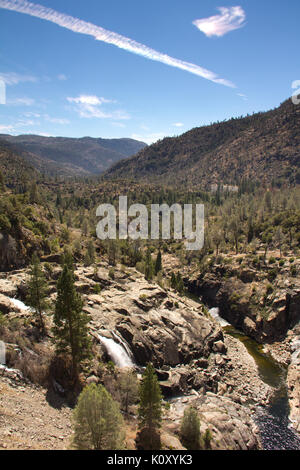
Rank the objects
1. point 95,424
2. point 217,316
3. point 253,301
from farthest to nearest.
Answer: point 217,316 → point 253,301 → point 95,424

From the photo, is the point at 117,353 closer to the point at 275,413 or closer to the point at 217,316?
the point at 275,413

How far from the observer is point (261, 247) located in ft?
398

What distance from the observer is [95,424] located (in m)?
24.8

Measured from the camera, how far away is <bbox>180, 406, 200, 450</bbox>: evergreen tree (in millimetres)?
Result: 33219

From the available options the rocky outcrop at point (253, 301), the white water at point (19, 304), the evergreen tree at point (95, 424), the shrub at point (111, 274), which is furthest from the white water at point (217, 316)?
the evergreen tree at point (95, 424)

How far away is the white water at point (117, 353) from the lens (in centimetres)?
4656

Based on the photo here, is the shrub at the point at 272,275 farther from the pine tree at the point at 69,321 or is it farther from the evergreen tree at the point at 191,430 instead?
the pine tree at the point at 69,321

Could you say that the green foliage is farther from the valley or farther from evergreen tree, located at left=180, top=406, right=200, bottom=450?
evergreen tree, located at left=180, top=406, right=200, bottom=450

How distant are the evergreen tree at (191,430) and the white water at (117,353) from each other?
50.3 ft

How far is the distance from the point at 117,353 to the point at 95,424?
23.2m

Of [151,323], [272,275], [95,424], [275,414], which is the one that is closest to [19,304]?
[151,323]

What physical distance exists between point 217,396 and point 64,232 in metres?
70.4
